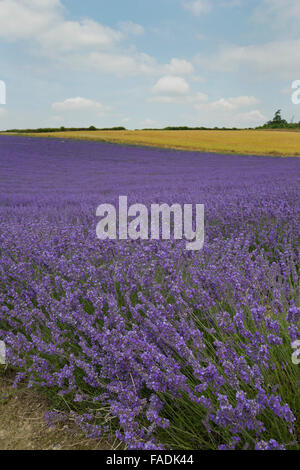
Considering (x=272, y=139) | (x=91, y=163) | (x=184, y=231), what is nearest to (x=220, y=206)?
(x=184, y=231)

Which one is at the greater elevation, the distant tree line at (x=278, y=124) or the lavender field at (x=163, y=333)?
the distant tree line at (x=278, y=124)

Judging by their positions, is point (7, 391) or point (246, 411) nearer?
point (246, 411)

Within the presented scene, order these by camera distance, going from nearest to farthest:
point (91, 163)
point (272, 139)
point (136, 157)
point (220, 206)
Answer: point (220, 206), point (91, 163), point (136, 157), point (272, 139)

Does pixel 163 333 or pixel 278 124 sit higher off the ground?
pixel 278 124

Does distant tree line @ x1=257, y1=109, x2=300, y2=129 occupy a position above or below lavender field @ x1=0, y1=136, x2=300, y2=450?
above

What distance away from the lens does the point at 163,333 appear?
1.27m

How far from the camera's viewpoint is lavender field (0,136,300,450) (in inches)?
41.7

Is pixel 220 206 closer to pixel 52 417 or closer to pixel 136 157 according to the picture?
pixel 52 417

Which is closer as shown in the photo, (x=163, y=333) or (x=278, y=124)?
(x=163, y=333)

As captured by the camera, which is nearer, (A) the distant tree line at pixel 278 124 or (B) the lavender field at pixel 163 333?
(B) the lavender field at pixel 163 333

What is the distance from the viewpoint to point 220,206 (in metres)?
3.60

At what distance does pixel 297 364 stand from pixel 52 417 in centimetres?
101

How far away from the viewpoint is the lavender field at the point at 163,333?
1.06m

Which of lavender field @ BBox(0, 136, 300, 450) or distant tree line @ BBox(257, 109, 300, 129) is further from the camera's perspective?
distant tree line @ BBox(257, 109, 300, 129)
